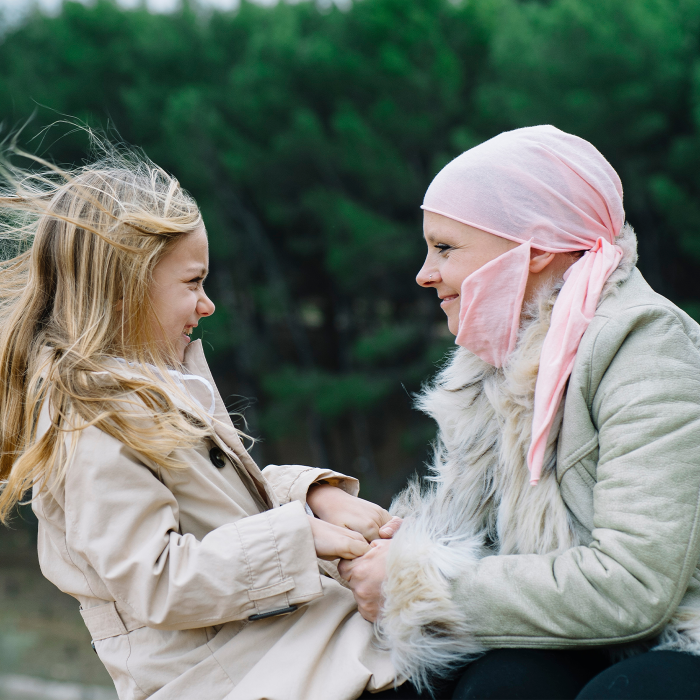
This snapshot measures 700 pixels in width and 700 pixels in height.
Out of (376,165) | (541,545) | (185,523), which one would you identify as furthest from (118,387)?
(376,165)

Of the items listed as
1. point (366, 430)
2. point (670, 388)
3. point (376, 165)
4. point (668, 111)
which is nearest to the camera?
point (670, 388)


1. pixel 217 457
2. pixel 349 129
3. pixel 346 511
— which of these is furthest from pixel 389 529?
pixel 349 129

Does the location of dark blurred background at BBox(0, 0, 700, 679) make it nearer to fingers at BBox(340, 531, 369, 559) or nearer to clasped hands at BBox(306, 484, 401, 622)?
clasped hands at BBox(306, 484, 401, 622)

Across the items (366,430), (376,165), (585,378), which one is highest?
(585,378)

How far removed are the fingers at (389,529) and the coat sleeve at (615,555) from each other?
0.86 ft

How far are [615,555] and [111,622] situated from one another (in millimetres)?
934

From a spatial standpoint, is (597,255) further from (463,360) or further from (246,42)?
(246,42)

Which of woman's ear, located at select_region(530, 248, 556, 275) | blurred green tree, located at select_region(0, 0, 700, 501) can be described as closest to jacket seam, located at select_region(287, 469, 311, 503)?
woman's ear, located at select_region(530, 248, 556, 275)

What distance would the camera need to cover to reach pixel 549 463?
1506 millimetres

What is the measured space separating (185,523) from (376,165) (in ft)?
26.0

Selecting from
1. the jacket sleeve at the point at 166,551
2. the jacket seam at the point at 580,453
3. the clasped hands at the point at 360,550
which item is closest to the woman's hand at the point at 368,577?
the clasped hands at the point at 360,550

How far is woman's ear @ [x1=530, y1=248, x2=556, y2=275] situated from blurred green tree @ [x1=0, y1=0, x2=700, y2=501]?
6.65m

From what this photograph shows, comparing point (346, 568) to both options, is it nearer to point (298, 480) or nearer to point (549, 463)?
point (298, 480)

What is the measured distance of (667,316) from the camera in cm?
142
